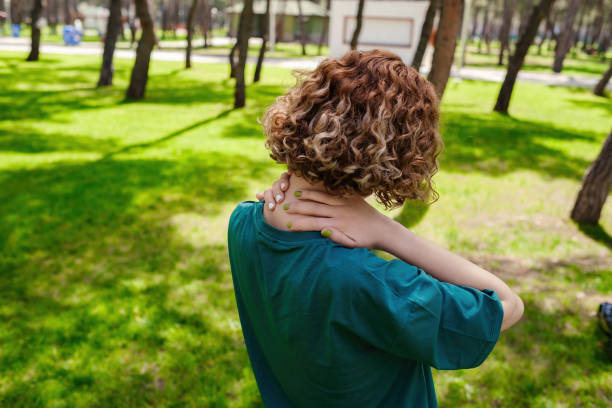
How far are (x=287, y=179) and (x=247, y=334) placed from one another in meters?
0.60

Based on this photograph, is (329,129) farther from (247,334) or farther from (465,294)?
(247,334)

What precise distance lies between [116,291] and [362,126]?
13.0ft

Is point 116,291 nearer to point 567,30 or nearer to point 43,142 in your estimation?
point 43,142

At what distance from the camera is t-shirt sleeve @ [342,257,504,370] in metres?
1.06

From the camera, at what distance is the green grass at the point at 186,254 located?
345 cm

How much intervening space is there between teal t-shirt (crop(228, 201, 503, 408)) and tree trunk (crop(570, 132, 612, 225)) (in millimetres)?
5531

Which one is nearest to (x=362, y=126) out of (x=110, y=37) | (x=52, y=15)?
(x=110, y=37)

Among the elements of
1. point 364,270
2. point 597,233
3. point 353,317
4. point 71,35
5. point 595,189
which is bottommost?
point 597,233

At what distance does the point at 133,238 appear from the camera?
217 inches

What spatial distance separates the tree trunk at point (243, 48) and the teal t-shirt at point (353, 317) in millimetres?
11450

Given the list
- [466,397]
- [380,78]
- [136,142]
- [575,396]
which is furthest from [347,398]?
[136,142]

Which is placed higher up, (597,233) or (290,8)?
(290,8)

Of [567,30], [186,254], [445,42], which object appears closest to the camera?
[186,254]

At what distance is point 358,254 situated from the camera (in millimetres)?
1093
